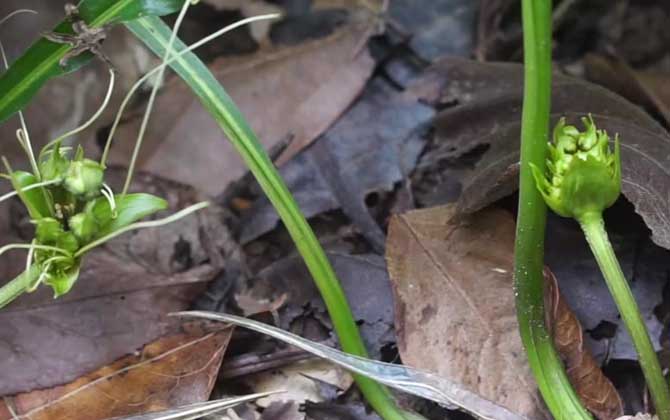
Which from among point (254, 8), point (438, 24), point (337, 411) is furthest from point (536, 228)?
point (254, 8)

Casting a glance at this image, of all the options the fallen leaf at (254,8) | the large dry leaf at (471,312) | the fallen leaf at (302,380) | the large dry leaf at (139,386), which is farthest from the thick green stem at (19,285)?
the fallen leaf at (254,8)

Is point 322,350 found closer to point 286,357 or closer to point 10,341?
point 286,357

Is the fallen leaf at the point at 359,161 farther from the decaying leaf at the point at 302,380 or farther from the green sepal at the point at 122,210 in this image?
the green sepal at the point at 122,210

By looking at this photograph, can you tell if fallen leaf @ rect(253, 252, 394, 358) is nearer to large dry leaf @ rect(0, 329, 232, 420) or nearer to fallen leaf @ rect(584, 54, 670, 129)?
large dry leaf @ rect(0, 329, 232, 420)

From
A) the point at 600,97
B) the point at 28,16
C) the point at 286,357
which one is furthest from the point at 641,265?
the point at 28,16

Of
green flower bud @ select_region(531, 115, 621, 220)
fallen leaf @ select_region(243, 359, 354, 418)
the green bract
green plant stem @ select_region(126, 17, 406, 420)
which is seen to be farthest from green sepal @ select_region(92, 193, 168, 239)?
green flower bud @ select_region(531, 115, 621, 220)

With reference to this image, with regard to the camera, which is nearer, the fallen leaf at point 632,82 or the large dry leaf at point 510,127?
the large dry leaf at point 510,127

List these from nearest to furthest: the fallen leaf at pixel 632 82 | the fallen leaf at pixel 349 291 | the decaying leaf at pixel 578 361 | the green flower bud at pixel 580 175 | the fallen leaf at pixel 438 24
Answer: the green flower bud at pixel 580 175, the decaying leaf at pixel 578 361, the fallen leaf at pixel 349 291, the fallen leaf at pixel 632 82, the fallen leaf at pixel 438 24
